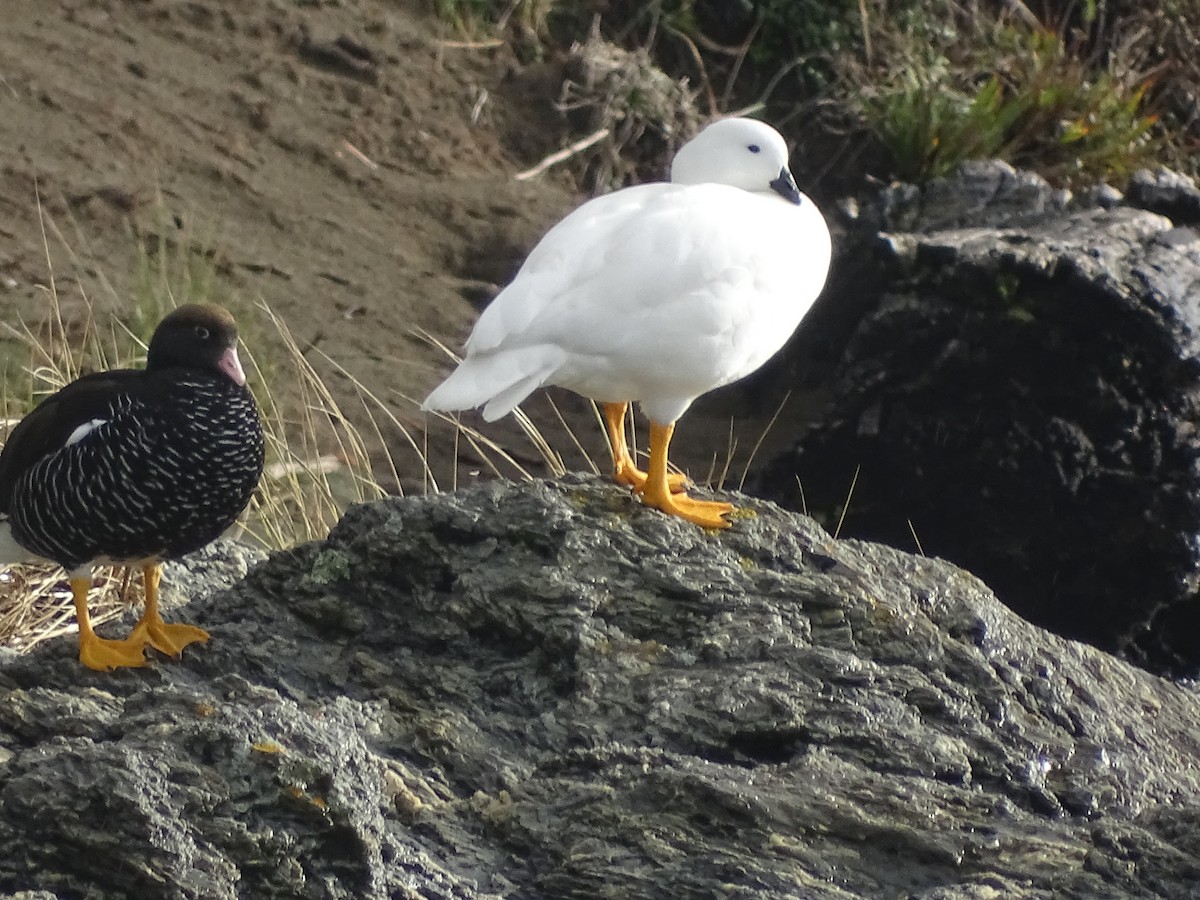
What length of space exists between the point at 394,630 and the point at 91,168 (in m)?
5.54

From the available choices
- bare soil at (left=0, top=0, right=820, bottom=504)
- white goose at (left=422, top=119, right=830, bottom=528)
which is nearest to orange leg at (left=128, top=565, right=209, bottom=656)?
white goose at (left=422, top=119, right=830, bottom=528)

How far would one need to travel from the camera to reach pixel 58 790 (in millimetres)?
2432

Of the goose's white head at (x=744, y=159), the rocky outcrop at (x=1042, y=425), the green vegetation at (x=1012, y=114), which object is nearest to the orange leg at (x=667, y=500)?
the goose's white head at (x=744, y=159)

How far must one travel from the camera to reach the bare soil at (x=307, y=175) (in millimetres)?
7496

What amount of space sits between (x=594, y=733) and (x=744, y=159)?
1871 mm

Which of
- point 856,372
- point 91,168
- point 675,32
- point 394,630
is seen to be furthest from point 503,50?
point 394,630

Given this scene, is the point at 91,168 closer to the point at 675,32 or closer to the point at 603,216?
the point at 675,32

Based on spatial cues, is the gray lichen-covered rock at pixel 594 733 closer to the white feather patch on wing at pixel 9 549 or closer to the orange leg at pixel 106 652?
the orange leg at pixel 106 652

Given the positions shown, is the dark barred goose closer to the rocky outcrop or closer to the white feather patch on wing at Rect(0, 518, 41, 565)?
the white feather patch on wing at Rect(0, 518, 41, 565)

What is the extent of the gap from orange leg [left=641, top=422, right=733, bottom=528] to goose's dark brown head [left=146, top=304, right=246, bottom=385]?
3.24 feet

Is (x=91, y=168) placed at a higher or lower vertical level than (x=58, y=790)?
lower

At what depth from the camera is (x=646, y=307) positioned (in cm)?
366

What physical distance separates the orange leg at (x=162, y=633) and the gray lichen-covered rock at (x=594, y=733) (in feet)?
0.14

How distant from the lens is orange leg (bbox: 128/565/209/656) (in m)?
3.31
